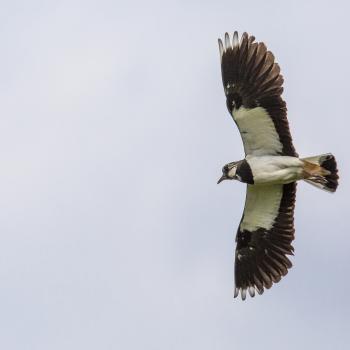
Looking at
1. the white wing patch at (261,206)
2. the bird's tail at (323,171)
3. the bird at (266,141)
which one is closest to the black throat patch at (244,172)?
the bird at (266,141)

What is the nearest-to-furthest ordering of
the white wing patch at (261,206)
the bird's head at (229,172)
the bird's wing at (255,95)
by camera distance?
the bird's wing at (255,95)
the bird's head at (229,172)
the white wing patch at (261,206)

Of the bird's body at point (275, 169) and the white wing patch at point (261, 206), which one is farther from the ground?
the bird's body at point (275, 169)

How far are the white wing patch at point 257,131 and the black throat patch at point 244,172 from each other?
0.25 m

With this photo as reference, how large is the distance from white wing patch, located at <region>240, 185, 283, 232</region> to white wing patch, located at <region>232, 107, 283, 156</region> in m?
0.92

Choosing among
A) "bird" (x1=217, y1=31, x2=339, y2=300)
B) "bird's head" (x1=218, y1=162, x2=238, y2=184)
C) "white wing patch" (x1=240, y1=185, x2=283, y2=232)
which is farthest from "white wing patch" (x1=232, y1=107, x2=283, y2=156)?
"white wing patch" (x1=240, y1=185, x2=283, y2=232)

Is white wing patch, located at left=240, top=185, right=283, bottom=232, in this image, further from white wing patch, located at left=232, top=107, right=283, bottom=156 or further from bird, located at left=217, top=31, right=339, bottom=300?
white wing patch, located at left=232, top=107, right=283, bottom=156

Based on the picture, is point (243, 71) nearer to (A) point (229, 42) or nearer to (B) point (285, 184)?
(A) point (229, 42)

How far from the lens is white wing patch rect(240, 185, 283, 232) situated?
76.6 feet

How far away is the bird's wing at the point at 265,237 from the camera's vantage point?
23.4m

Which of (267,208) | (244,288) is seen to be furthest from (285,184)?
(244,288)

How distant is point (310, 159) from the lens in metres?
22.5

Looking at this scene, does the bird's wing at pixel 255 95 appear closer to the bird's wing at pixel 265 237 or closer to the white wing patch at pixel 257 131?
the white wing patch at pixel 257 131

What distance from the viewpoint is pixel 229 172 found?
75.5 feet

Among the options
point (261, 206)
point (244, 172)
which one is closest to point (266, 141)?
point (244, 172)
